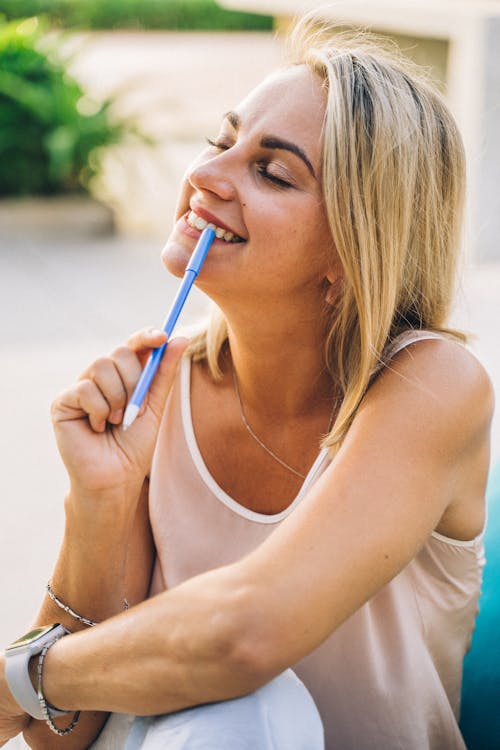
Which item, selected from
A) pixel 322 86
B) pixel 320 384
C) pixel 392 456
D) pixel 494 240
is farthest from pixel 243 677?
pixel 494 240

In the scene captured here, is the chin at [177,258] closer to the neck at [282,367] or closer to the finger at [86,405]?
the neck at [282,367]

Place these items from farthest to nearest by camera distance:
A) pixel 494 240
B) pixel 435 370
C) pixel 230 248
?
1. pixel 494 240
2. pixel 230 248
3. pixel 435 370

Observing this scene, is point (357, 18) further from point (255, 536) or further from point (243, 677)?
point (243, 677)

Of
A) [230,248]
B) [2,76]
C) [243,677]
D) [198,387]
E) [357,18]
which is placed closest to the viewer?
[243,677]

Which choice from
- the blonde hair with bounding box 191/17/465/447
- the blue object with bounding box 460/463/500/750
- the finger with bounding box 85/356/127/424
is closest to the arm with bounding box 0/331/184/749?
the finger with bounding box 85/356/127/424

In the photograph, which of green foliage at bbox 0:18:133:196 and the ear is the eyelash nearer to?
the ear

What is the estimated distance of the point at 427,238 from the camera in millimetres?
1859

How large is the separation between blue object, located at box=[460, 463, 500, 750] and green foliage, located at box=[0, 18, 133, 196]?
5603 millimetres

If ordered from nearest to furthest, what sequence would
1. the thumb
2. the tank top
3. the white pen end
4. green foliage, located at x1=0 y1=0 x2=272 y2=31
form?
1. the white pen end
2. the thumb
3. the tank top
4. green foliage, located at x1=0 y1=0 x2=272 y2=31

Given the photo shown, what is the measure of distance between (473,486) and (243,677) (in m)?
0.55

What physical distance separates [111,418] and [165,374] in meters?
0.12

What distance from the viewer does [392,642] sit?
72.2 inches

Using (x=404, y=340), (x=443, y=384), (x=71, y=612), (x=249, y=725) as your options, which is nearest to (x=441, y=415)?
(x=443, y=384)

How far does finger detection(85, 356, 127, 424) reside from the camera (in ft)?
5.41
